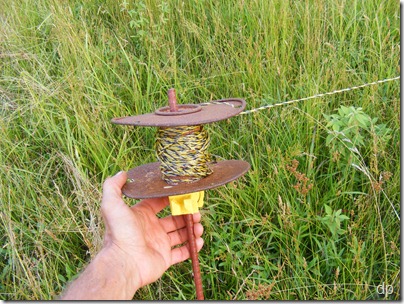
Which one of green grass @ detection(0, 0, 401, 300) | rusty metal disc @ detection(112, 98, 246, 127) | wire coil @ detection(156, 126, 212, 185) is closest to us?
rusty metal disc @ detection(112, 98, 246, 127)

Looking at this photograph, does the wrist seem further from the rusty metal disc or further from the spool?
the rusty metal disc

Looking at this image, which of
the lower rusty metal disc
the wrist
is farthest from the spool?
the wrist

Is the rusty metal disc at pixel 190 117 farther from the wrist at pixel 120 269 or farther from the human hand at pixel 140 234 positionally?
the wrist at pixel 120 269

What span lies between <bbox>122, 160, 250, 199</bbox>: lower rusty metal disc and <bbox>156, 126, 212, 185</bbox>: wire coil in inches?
1.1

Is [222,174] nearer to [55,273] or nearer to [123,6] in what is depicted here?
[55,273]

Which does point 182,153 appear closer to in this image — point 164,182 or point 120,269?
point 164,182

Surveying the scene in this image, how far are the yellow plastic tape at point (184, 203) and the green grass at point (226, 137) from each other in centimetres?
39

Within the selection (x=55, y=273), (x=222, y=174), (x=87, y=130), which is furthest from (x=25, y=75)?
(x=222, y=174)

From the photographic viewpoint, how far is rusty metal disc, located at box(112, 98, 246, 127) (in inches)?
50.3

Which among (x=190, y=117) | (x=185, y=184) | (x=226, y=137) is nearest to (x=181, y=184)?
(x=185, y=184)

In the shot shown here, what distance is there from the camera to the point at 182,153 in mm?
1429

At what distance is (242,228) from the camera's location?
193 cm

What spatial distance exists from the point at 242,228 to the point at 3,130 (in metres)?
1.27

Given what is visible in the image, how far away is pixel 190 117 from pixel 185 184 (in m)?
0.22
